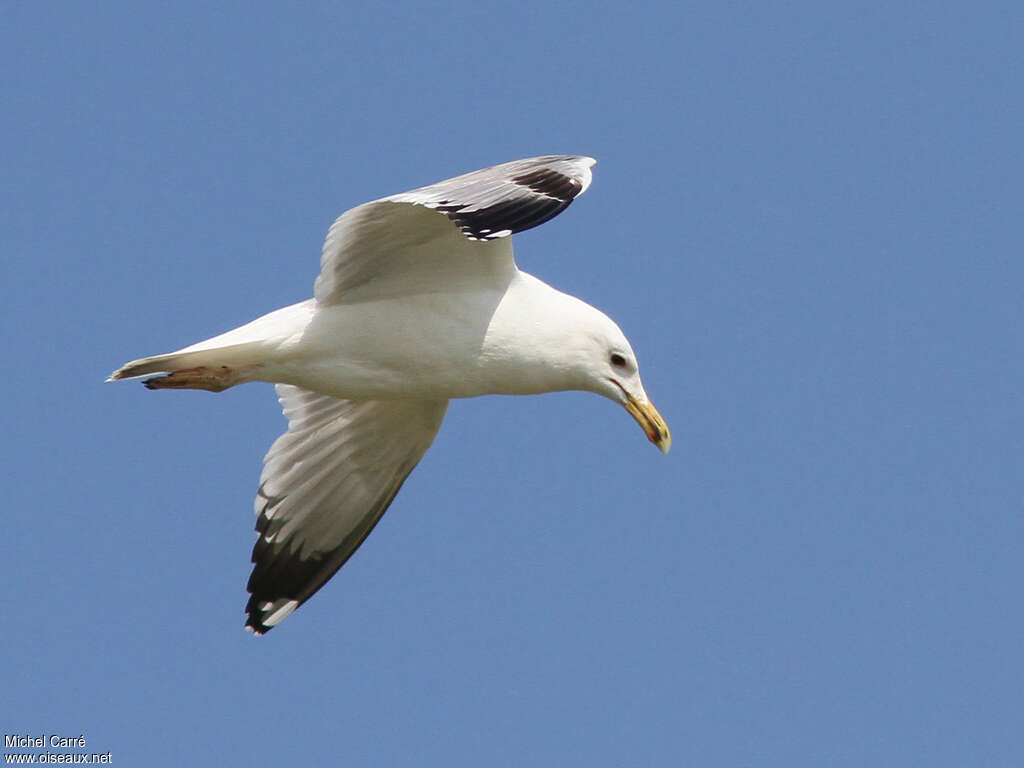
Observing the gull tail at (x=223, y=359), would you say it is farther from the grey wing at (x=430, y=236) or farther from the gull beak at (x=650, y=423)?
the gull beak at (x=650, y=423)

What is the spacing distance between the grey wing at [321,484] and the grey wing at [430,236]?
55.7 inches

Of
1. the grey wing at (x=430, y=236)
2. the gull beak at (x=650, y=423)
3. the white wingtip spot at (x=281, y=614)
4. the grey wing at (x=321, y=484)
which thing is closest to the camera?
the grey wing at (x=430, y=236)

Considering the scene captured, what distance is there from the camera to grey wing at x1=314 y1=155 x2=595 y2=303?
824cm

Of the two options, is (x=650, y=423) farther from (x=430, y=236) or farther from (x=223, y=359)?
(x=223, y=359)

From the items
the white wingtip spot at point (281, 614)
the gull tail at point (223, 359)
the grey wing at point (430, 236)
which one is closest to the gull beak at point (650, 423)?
the grey wing at point (430, 236)

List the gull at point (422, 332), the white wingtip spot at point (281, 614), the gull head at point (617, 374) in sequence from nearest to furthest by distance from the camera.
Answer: the gull at point (422, 332) < the gull head at point (617, 374) < the white wingtip spot at point (281, 614)

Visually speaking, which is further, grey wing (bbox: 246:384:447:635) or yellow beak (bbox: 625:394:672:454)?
grey wing (bbox: 246:384:447:635)

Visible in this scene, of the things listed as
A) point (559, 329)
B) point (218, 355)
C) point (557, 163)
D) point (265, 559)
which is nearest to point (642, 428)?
point (559, 329)

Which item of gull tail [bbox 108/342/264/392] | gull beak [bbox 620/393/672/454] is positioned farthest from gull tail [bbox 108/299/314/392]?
gull beak [bbox 620/393/672/454]

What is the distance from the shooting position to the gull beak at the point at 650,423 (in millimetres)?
9156

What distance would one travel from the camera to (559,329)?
895cm

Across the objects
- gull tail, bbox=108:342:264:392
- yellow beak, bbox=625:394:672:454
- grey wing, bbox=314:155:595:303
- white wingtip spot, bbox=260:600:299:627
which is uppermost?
grey wing, bbox=314:155:595:303

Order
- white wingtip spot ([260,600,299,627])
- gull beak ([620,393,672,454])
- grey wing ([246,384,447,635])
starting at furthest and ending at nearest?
white wingtip spot ([260,600,299,627]) < grey wing ([246,384,447,635]) < gull beak ([620,393,672,454])

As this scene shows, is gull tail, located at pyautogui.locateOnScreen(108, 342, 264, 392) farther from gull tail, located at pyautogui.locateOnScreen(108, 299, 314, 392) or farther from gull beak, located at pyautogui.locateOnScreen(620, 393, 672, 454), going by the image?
gull beak, located at pyautogui.locateOnScreen(620, 393, 672, 454)
